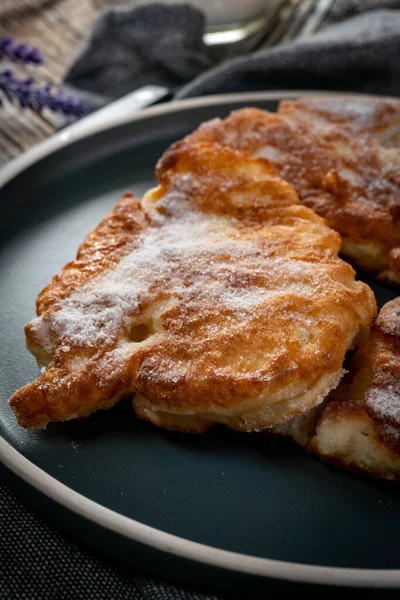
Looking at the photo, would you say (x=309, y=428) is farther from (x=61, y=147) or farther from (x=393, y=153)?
(x=61, y=147)

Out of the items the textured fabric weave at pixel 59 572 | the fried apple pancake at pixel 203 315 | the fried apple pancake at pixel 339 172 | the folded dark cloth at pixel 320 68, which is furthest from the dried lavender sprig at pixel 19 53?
the textured fabric weave at pixel 59 572

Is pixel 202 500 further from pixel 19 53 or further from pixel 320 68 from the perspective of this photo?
pixel 19 53

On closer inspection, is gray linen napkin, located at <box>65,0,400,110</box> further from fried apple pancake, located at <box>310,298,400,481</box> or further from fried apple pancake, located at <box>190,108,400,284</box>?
fried apple pancake, located at <box>310,298,400,481</box>

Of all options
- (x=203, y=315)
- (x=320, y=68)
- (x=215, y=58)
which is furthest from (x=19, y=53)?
(x=203, y=315)

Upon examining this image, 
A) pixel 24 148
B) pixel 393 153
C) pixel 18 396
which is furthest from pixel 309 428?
pixel 24 148

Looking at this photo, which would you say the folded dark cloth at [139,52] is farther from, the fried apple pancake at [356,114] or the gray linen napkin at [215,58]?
the fried apple pancake at [356,114]
